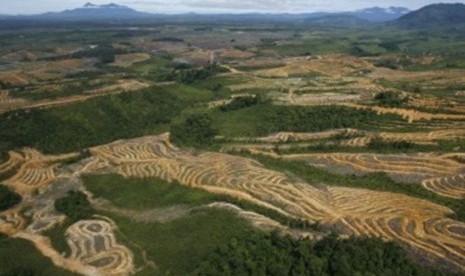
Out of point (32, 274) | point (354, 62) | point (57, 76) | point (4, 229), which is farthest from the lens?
point (354, 62)

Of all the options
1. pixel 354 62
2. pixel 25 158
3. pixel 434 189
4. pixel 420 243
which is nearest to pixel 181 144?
pixel 25 158

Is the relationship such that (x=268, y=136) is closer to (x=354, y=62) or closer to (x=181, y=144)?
(x=181, y=144)

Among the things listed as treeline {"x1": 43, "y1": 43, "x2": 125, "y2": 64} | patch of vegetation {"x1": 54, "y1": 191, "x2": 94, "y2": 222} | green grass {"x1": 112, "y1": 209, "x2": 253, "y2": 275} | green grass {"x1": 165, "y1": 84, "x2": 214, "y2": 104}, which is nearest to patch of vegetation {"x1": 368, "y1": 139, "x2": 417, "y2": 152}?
green grass {"x1": 112, "y1": 209, "x2": 253, "y2": 275}

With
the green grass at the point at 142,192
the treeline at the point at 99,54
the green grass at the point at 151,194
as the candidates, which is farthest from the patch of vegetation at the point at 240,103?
the treeline at the point at 99,54

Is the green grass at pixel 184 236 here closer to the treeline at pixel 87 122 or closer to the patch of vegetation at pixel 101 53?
the treeline at pixel 87 122

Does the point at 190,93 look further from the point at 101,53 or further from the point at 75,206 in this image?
the point at 101,53

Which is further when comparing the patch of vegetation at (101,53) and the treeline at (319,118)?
the patch of vegetation at (101,53)
